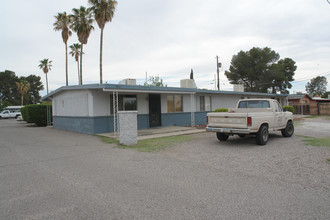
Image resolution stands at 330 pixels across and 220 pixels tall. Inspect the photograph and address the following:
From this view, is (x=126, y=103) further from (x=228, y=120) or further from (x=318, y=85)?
(x=318, y=85)

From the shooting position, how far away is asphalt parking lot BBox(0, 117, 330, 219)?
3.65 metres

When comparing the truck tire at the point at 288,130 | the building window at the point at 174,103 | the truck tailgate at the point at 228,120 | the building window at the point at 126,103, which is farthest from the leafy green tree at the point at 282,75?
the truck tailgate at the point at 228,120

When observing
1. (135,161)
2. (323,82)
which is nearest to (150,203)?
(135,161)

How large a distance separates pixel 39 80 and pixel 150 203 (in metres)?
81.5

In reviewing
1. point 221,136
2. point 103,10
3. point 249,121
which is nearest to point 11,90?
point 103,10

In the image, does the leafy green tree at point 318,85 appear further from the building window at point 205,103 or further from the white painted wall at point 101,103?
the white painted wall at point 101,103

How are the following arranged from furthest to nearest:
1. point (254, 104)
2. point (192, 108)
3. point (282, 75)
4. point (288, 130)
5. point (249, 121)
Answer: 1. point (282, 75)
2. point (192, 108)
3. point (288, 130)
4. point (254, 104)
5. point (249, 121)

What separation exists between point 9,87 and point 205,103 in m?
65.5

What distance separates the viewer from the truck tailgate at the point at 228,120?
875 cm

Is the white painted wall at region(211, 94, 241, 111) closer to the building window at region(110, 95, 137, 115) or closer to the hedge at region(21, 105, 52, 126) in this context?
the building window at region(110, 95, 137, 115)

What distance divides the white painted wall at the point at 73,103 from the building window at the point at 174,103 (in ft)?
19.0

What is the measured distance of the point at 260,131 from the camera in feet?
29.6

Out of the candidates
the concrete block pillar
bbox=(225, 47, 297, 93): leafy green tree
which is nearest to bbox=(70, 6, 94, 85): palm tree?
the concrete block pillar

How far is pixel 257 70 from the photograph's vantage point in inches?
1559
